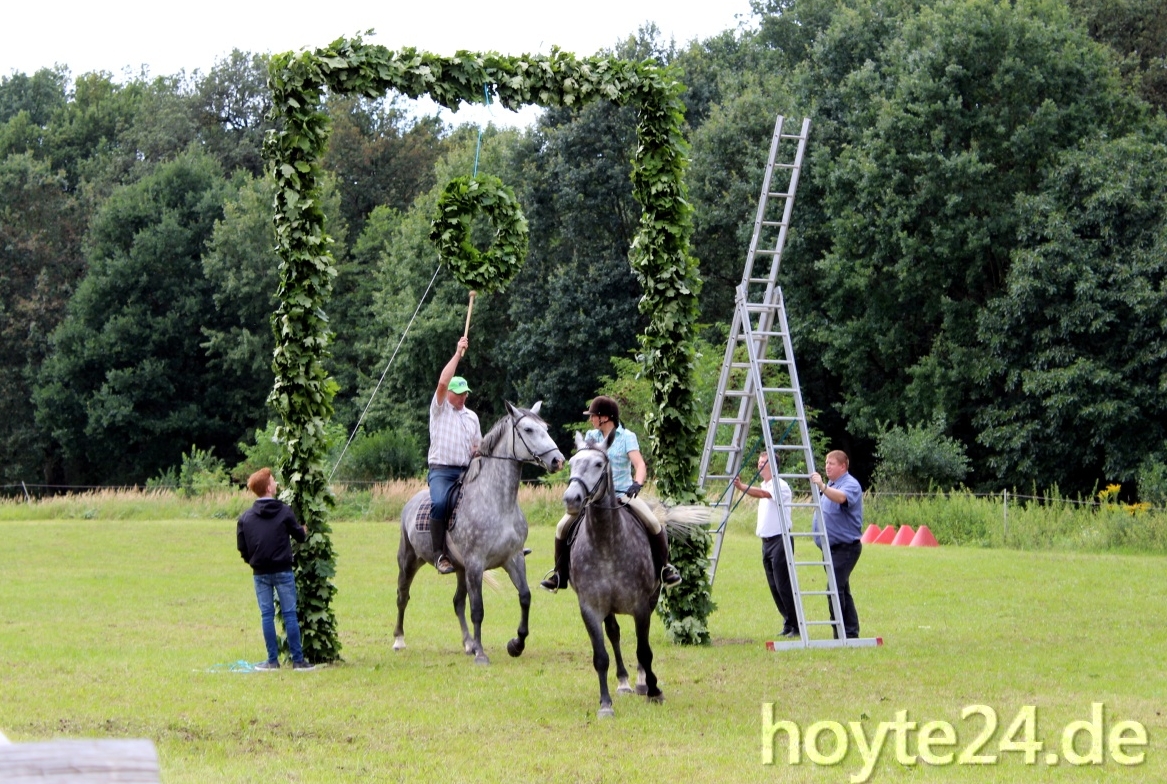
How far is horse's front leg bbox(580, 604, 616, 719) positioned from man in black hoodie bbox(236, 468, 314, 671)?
346 cm

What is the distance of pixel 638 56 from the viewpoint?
166ft

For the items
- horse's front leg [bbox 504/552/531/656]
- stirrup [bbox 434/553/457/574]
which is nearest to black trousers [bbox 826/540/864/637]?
horse's front leg [bbox 504/552/531/656]

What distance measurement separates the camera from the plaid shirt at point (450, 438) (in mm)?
14047

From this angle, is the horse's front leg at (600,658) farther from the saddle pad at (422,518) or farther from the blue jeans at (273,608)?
the saddle pad at (422,518)

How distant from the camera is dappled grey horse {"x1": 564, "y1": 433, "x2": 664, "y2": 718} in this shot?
413 inches

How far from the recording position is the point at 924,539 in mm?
29750

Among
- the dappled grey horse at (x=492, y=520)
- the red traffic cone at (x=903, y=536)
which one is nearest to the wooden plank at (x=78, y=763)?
the dappled grey horse at (x=492, y=520)

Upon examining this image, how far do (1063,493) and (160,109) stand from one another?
5353cm

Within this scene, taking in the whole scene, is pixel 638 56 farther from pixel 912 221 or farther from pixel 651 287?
pixel 651 287

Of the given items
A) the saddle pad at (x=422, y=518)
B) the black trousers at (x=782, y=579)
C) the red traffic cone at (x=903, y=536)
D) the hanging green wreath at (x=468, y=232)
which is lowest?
the red traffic cone at (x=903, y=536)

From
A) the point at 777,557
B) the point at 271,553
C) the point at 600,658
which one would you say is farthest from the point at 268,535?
the point at 777,557

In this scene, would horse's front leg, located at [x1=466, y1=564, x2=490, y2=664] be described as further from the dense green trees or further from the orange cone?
the dense green trees

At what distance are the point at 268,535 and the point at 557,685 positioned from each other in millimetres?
3068
